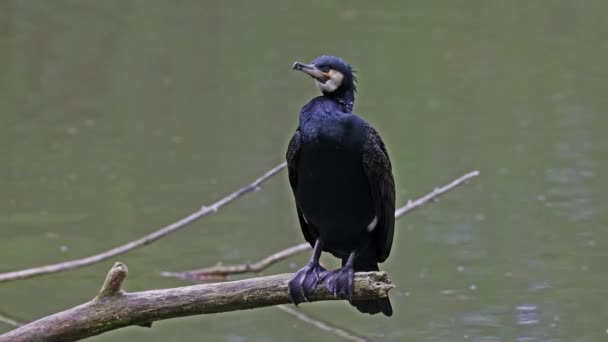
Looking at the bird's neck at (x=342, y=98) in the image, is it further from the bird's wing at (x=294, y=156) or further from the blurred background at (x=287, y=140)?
the blurred background at (x=287, y=140)

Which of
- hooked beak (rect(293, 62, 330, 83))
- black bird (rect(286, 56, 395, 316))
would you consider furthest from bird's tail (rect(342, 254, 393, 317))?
hooked beak (rect(293, 62, 330, 83))

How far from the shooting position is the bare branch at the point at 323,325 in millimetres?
6035

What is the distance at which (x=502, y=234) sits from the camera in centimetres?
738

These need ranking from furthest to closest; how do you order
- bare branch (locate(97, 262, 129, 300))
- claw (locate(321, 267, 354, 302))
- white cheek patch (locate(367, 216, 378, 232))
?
white cheek patch (locate(367, 216, 378, 232))
claw (locate(321, 267, 354, 302))
bare branch (locate(97, 262, 129, 300))

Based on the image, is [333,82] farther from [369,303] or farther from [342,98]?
[369,303]

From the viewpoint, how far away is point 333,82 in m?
4.05

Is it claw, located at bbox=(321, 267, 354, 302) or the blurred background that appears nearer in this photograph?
claw, located at bbox=(321, 267, 354, 302)

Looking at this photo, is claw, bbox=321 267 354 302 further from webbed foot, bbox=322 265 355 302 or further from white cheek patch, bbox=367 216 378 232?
white cheek patch, bbox=367 216 378 232

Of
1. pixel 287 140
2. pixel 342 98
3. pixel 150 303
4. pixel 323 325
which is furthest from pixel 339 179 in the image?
pixel 287 140

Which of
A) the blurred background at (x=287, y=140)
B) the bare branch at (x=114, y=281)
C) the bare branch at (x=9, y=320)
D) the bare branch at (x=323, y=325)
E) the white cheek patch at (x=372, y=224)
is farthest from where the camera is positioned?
the blurred background at (x=287, y=140)

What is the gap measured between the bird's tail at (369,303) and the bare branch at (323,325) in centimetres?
177

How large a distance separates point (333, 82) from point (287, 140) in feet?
16.4

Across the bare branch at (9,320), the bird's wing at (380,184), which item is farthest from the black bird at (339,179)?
the bare branch at (9,320)

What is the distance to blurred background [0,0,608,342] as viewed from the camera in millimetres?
6457
